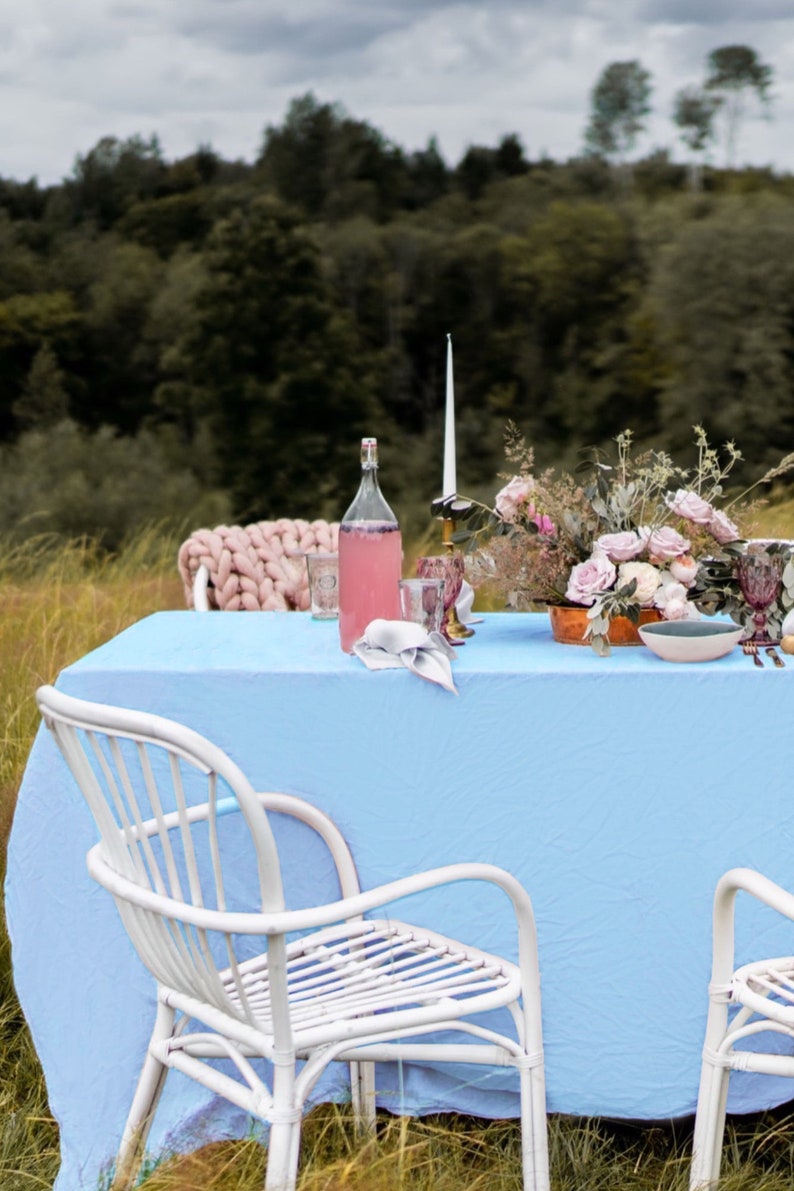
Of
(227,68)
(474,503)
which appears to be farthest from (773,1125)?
(227,68)

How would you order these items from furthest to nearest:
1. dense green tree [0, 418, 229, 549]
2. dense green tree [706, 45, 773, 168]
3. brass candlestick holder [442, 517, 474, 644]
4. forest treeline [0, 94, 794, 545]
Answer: forest treeline [0, 94, 794, 545]
dense green tree [0, 418, 229, 549]
dense green tree [706, 45, 773, 168]
brass candlestick holder [442, 517, 474, 644]

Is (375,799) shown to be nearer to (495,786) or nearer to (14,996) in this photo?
(495,786)

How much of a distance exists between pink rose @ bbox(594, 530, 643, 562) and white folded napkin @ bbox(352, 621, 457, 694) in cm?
25

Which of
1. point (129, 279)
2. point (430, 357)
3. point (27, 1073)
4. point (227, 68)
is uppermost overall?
point (227, 68)

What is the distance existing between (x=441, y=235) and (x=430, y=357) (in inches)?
50.9

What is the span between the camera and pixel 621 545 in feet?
5.39

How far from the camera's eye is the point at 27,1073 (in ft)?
6.56

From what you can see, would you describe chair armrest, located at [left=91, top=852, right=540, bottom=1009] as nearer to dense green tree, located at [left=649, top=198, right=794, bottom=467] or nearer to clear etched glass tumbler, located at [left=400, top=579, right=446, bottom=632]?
clear etched glass tumbler, located at [left=400, top=579, right=446, bottom=632]

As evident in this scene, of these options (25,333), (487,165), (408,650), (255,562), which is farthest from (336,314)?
(408,650)

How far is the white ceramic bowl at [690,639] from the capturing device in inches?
62.9

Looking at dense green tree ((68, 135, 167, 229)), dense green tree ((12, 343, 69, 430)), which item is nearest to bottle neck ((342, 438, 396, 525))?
dense green tree ((12, 343, 69, 430))

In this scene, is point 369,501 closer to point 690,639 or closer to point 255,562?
point 690,639

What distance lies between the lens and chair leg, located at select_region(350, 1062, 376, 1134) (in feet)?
5.37

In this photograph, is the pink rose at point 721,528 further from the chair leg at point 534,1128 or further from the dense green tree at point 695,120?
the dense green tree at point 695,120
